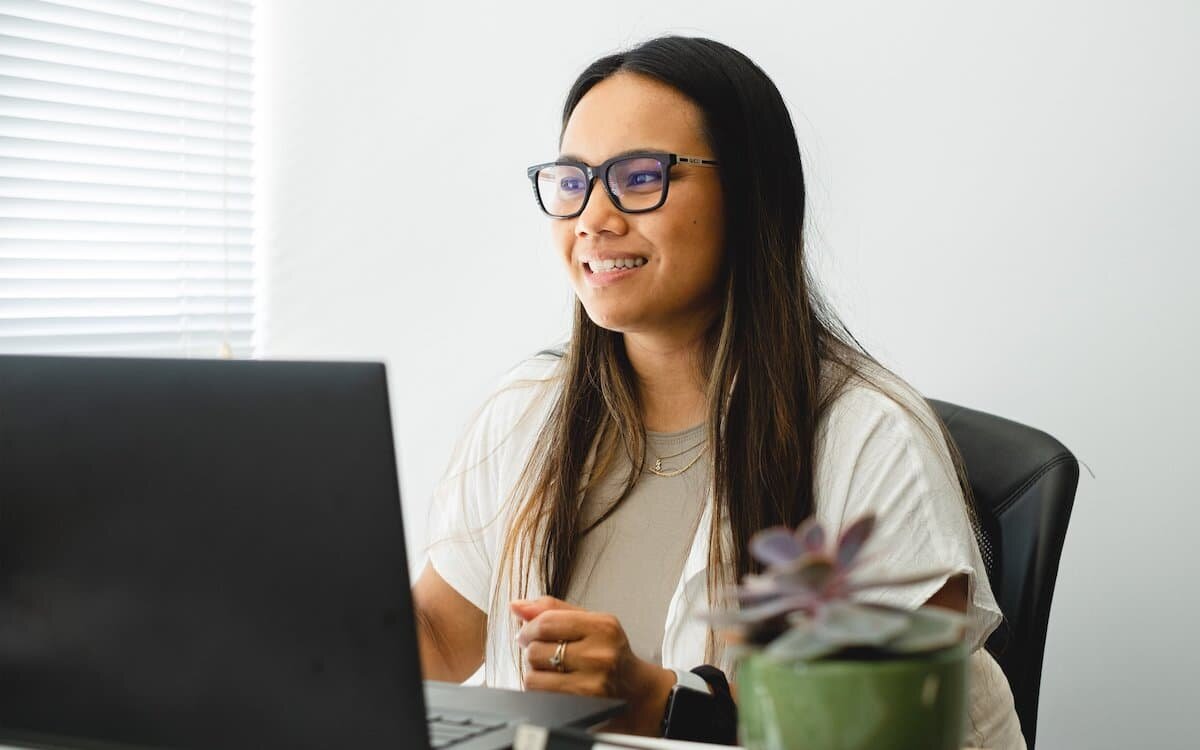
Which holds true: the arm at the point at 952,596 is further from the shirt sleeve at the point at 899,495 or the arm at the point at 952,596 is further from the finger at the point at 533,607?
the finger at the point at 533,607

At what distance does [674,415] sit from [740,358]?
0.41 feet

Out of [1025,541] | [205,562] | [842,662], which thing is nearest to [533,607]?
[205,562]

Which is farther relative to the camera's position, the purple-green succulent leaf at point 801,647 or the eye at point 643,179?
the eye at point 643,179

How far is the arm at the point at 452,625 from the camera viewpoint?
159cm

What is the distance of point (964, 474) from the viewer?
145 centimetres

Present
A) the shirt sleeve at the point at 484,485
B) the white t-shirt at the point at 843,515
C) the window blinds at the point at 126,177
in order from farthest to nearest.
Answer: the window blinds at the point at 126,177
the shirt sleeve at the point at 484,485
the white t-shirt at the point at 843,515

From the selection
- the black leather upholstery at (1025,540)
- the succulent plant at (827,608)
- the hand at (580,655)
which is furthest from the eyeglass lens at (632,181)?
the succulent plant at (827,608)

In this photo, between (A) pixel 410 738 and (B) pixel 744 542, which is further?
(B) pixel 744 542

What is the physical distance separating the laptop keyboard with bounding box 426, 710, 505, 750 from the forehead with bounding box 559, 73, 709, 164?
0.84 meters

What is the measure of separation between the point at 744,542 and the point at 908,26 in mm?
1157

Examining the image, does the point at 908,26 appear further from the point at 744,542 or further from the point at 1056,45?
the point at 744,542

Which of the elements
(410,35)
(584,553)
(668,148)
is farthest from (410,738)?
(410,35)

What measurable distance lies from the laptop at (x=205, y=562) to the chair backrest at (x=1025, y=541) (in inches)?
27.7

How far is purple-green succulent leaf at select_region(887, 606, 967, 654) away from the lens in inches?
25.0
